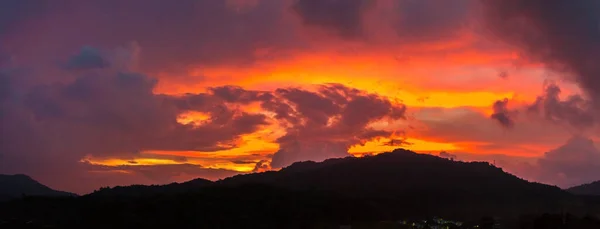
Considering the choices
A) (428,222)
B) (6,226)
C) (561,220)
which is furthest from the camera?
(428,222)

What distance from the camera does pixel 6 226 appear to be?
563ft

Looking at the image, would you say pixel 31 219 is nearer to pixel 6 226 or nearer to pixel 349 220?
pixel 6 226

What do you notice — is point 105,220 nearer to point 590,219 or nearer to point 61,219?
point 61,219

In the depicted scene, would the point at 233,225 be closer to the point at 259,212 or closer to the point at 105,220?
the point at 259,212

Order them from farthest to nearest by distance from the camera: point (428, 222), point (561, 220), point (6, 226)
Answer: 1. point (428, 222)
2. point (6, 226)
3. point (561, 220)

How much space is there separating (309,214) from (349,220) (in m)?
12.5

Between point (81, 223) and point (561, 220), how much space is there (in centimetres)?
→ 13206

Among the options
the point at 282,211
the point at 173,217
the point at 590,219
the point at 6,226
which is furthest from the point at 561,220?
the point at 6,226

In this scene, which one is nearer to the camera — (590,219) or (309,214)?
(590,219)

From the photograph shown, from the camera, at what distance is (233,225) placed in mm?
180125

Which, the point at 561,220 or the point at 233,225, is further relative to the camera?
the point at 233,225

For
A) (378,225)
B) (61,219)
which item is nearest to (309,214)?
(378,225)

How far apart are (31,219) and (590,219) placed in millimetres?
157677

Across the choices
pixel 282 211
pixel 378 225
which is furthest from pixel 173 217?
pixel 378 225
